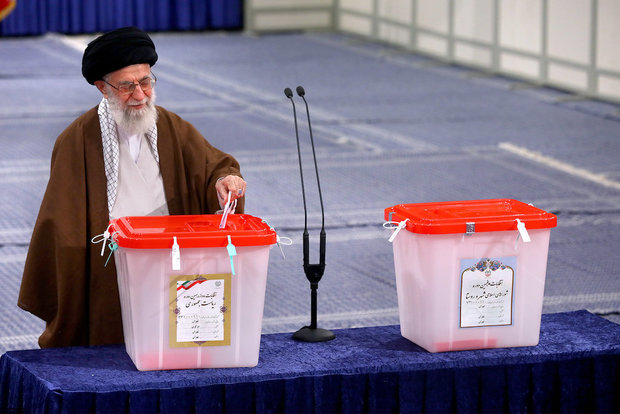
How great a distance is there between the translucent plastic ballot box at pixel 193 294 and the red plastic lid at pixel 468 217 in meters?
0.39

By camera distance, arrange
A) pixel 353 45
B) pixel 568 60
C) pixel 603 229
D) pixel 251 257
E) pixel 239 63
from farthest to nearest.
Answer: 1. pixel 353 45
2. pixel 239 63
3. pixel 568 60
4. pixel 603 229
5. pixel 251 257

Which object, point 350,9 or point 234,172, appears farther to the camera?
point 350,9

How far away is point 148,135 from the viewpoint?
10.5ft

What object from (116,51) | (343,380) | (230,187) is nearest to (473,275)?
(343,380)

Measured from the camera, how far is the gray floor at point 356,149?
5.15 m

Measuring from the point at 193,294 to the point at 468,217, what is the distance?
0.73 metres

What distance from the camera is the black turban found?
10.1ft

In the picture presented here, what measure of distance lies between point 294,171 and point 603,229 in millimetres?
2232

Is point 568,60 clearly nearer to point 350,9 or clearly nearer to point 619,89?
point 619,89

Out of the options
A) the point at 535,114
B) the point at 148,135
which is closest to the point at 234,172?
the point at 148,135

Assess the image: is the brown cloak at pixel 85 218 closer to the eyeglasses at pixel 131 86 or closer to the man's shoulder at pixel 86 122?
the man's shoulder at pixel 86 122

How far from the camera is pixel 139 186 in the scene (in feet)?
10.5

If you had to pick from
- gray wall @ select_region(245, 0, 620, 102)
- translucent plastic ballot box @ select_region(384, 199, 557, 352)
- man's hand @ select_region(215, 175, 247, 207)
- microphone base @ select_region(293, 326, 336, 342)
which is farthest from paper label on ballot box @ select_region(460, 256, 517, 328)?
gray wall @ select_region(245, 0, 620, 102)

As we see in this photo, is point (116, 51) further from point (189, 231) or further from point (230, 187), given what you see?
point (189, 231)
